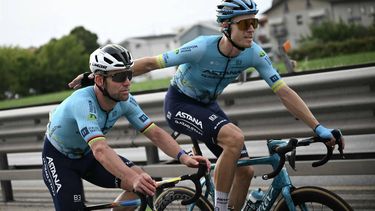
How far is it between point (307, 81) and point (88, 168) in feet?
8.02

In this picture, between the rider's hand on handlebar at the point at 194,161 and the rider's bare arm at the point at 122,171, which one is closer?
the rider's bare arm at the point at 122,171

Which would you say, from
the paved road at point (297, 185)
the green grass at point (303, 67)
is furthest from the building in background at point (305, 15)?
the paved road at point (297, 185)

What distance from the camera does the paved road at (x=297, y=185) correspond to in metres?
6.09

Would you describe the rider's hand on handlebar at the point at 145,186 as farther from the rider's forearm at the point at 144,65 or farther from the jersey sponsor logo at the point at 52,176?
the rider's forearm at the point at 144,65

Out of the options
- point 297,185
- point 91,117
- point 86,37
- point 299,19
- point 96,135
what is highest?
point 91,117

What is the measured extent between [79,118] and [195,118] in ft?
3.74

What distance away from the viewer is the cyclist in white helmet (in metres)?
4.36

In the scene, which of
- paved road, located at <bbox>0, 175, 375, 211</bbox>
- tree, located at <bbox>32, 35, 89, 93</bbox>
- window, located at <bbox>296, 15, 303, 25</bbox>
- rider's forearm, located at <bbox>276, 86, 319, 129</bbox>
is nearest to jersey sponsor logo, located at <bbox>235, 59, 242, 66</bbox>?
rider's forearm, located at <bbox>276, 86, 319, 129</bbox>

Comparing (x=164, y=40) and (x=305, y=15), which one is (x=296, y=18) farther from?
(x=164, y=40)

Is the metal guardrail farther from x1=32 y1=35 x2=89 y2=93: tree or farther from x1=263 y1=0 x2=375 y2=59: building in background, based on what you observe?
x1=263 y1=0 x2=375 y2=59: building in background

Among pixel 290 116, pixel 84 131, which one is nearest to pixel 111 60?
pixel 84 131

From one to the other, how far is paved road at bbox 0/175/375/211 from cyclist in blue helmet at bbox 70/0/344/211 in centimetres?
161

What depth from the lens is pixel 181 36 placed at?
111062 millimetres

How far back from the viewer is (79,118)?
4.46 metres
